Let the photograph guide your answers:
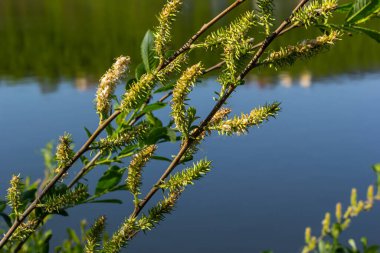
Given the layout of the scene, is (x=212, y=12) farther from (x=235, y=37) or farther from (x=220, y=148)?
(x=235, y=37)

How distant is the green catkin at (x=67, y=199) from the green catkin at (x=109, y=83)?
164mm

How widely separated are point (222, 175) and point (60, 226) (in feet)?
11.2

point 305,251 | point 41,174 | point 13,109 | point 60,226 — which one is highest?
point 13,109

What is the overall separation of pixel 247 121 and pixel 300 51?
0.54ft

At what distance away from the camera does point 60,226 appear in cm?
1041

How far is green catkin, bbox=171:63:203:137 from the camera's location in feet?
3.78

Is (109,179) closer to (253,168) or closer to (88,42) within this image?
(253,168)

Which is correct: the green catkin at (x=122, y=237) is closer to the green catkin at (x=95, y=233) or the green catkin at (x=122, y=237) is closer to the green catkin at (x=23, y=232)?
the green catkin at (x=95, y=233)

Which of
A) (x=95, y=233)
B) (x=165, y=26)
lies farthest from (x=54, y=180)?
(x=165, y=26)

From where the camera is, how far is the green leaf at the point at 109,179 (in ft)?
4.64

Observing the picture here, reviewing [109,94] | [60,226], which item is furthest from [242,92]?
[109,94]

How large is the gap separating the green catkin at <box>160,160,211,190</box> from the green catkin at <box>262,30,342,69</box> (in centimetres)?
22

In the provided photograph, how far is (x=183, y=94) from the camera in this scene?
3.90 ft

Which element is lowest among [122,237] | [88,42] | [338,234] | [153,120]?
[338,234]
